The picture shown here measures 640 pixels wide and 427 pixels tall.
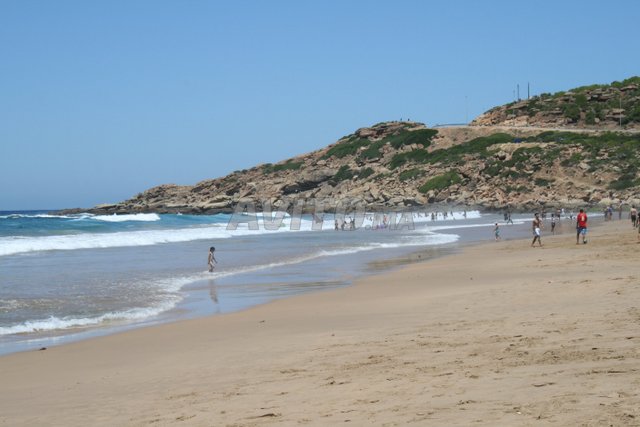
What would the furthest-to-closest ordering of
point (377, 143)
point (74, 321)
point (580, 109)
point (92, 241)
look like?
1. point (377, 143)
2. point (580, 109)
3. point (92, 241)
4. point (74, 321)

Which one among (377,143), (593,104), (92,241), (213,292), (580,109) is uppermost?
(593,104)

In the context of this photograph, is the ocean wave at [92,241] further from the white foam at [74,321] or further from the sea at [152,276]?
the white foam at [74,321]

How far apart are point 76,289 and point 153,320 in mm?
5377

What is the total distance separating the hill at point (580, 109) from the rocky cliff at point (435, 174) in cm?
610

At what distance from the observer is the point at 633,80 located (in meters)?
100

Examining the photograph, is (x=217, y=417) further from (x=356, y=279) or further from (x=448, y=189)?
(x=448, y=189)

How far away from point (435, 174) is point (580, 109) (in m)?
24.9

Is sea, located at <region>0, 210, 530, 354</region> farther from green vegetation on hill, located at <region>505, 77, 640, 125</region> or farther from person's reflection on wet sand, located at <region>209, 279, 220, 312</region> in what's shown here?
green vegetation on hill, located at <region>505, 77, 640, 125</region>

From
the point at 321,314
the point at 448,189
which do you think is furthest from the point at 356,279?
the point at 448,189

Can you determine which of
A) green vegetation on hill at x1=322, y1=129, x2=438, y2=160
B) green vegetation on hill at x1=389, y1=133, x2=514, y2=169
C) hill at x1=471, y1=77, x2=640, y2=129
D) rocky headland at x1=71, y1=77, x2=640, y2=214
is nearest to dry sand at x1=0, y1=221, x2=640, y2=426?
rocky headland at x1=71, y1=77, x2=640, y2=214

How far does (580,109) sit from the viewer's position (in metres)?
94.3

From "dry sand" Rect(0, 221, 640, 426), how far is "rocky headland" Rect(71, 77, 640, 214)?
55.3 m

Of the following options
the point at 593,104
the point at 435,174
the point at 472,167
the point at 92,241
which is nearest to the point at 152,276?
the point at 92,241

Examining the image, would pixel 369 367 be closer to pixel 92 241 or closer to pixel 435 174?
pixel 92 241
